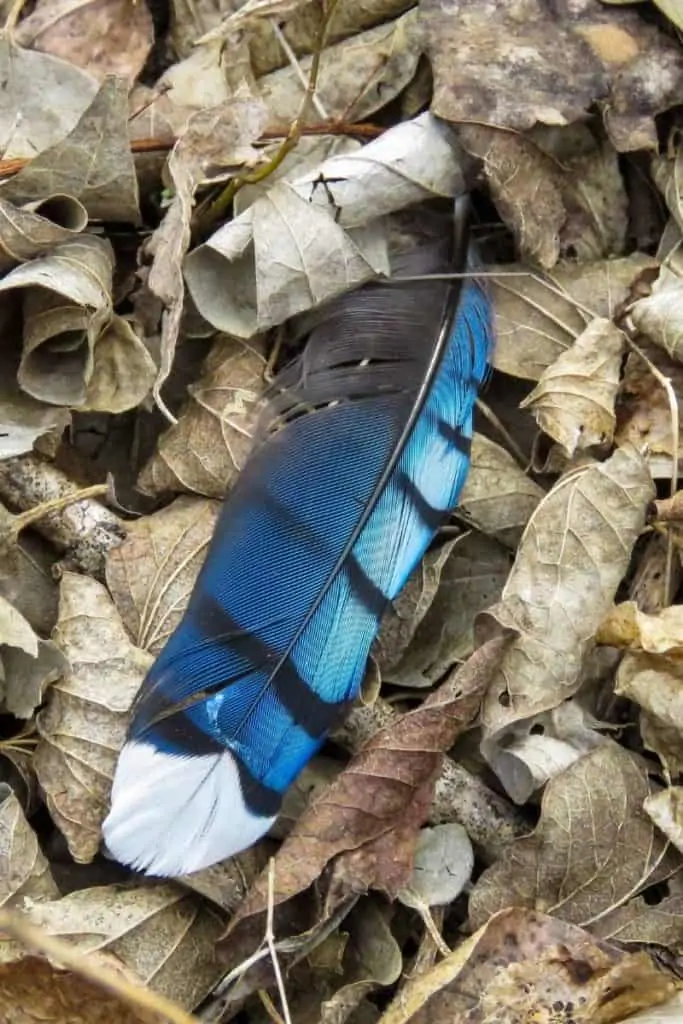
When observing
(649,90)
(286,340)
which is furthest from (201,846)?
(649,90)

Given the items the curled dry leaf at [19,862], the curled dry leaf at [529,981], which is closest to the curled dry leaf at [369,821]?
the curled dry leaf at [529,981]

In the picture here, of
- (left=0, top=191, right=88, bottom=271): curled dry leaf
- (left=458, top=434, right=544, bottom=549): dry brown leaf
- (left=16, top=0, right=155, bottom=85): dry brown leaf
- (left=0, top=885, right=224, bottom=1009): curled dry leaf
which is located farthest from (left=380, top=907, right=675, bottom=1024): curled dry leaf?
(left=16, top=0, right=155, bottom=85): dry brown leaf

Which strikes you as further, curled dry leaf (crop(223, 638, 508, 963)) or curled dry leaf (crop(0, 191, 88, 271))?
curled dry leaf (crop(0, 191, 88, 271))

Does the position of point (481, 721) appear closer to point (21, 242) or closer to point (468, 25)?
point (21, 242)

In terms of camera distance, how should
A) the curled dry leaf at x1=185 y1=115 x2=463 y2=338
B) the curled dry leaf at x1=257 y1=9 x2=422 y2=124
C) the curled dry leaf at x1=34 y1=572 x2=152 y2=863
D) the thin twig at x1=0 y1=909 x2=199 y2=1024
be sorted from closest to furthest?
the thin twig at x1=0 y1=909 x2=199 y2=1024
the curled dry leaf at x1=34 y1=572 x2=152 y2=863
the curled dry leaf at x1=185 y1=115 x2=463 y2=338
the curled dry leaf at x1=257 y1=9 x2=422 y2=124

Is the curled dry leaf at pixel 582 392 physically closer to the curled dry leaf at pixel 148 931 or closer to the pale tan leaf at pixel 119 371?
the pale tan leaf at pixel 119 371

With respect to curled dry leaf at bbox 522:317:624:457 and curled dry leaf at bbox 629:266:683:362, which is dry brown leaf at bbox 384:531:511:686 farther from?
curled dry leaf at bbox 629:266:683:362

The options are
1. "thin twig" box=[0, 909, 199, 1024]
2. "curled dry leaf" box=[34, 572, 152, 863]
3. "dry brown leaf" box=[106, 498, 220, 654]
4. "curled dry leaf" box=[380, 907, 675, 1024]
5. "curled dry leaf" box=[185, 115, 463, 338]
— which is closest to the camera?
"thin twig" box=[0, 909, 199, 1024]
